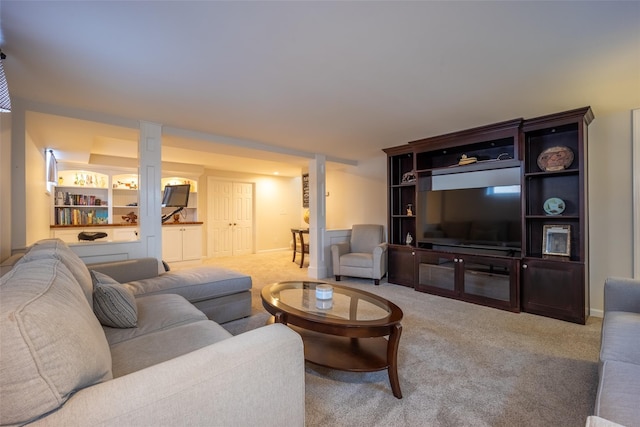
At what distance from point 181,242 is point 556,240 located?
20.1 ft

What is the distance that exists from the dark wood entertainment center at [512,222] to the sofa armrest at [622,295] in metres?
0.98

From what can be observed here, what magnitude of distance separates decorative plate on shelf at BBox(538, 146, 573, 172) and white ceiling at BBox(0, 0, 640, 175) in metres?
0.45

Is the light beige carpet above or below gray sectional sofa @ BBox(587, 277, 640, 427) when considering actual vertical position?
below

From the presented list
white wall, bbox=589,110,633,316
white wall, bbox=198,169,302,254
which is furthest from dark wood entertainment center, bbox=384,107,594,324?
white wall, bbox=198,169,302,254

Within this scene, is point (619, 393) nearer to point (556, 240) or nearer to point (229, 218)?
point (556, 240)

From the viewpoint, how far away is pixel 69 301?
94 cm

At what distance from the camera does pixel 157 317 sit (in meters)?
1.76

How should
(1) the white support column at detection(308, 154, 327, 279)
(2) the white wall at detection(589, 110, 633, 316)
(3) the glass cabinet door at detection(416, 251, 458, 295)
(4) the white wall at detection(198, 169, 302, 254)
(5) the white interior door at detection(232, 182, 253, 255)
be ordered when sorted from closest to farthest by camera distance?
1. (2) the white wall at detection(589, 110, 633, 316)
2. (3) the glass cabinet door at detection(416, 251, 458, 295)
3. (1) the white support column at detection(308, 154, 327, 279)
4. (5) the white interior door at detection(232, 182, 253, 255)
5. (4) the white wall at detection(198, 169, 302, 254)

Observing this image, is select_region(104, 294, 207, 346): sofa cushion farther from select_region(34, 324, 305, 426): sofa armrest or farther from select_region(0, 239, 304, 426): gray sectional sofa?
select_region(34, 324, 305, 426): sofa armrest

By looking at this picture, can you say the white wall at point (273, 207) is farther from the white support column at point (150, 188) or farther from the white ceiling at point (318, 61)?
the white ceiling at point (318, 61)

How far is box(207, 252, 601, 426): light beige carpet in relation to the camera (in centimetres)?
151

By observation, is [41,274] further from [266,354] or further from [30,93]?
[30,93]

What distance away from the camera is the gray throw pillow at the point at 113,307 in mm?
1590

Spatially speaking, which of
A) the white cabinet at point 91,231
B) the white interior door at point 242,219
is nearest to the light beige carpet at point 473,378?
the white cabinet at point 91,231
